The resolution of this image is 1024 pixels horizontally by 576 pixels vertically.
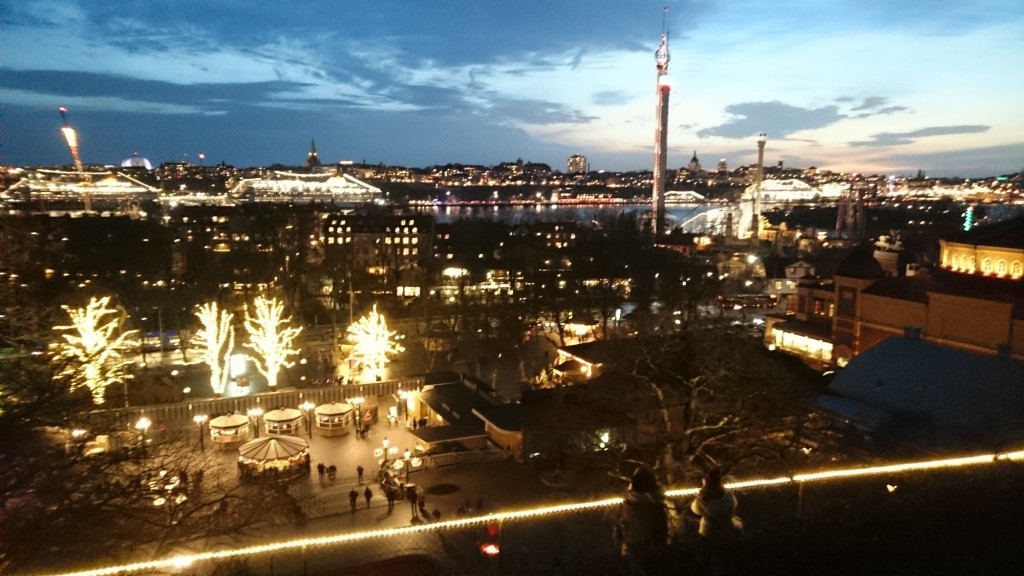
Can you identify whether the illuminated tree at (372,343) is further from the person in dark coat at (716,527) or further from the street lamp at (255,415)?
the person in dark coat at (716,527)

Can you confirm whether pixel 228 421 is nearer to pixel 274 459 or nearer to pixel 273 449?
pixel 273 449

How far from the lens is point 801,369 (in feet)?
48.2

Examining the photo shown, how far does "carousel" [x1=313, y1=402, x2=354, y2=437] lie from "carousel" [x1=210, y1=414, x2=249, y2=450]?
1562 millimetres

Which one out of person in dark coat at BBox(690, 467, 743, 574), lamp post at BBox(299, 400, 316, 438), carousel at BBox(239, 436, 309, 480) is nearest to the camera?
person in dark coat at BBox(690, 467, 743, 574)

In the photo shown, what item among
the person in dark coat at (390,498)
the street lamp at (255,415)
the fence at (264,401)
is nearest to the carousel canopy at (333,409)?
the fence at (264,401)

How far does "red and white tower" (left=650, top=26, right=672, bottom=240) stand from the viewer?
3179 inches

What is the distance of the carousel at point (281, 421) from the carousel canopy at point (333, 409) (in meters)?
0.44

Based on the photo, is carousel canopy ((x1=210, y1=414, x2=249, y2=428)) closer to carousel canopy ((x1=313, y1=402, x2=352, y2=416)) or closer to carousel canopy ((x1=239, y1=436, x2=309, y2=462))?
carousel canopy ((x1=313, y1=402, x2=352, y2=416))

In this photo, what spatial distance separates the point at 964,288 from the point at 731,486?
14900 mm

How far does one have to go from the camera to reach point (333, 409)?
15.1m

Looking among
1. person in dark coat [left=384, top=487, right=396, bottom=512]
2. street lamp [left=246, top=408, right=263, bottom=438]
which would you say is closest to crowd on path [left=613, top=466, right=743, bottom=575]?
person in dark coat [left=384, top=487, right=396, bottom=512]

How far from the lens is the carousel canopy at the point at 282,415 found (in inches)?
569

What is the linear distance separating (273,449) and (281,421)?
235cm

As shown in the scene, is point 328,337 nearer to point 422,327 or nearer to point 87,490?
point 422,327
